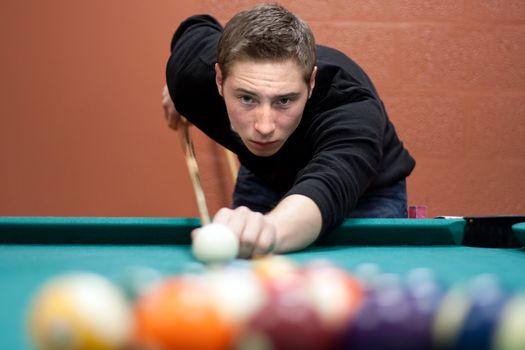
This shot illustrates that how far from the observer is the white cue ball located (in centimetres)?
144

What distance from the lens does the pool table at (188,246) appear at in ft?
4.90

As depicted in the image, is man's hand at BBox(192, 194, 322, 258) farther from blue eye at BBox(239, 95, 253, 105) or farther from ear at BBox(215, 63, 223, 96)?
ear at BBox(215, 63, 223, 96)

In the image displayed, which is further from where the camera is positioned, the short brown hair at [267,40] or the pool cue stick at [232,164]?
the pool cue stick at [232,164]

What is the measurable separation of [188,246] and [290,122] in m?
0.51

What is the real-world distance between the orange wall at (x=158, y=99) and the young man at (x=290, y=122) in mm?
1018

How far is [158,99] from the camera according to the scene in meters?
3.60

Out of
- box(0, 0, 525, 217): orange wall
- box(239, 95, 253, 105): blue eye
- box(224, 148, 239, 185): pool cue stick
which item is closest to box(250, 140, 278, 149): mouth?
box(239, 95, 253, 105): blue eye

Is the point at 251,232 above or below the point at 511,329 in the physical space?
below

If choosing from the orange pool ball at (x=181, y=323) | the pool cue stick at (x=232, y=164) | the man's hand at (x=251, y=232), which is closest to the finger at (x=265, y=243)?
the man's hand at (x=251, y=232)

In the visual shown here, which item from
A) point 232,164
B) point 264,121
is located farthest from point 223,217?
point 232,164

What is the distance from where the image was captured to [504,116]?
3.72 meters

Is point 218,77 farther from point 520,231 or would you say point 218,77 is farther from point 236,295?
point 236,295

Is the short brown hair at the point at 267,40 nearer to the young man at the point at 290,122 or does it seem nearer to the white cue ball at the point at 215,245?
the young man at the point at 290,122

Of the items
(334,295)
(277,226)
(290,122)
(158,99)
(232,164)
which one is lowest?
(232,164)
